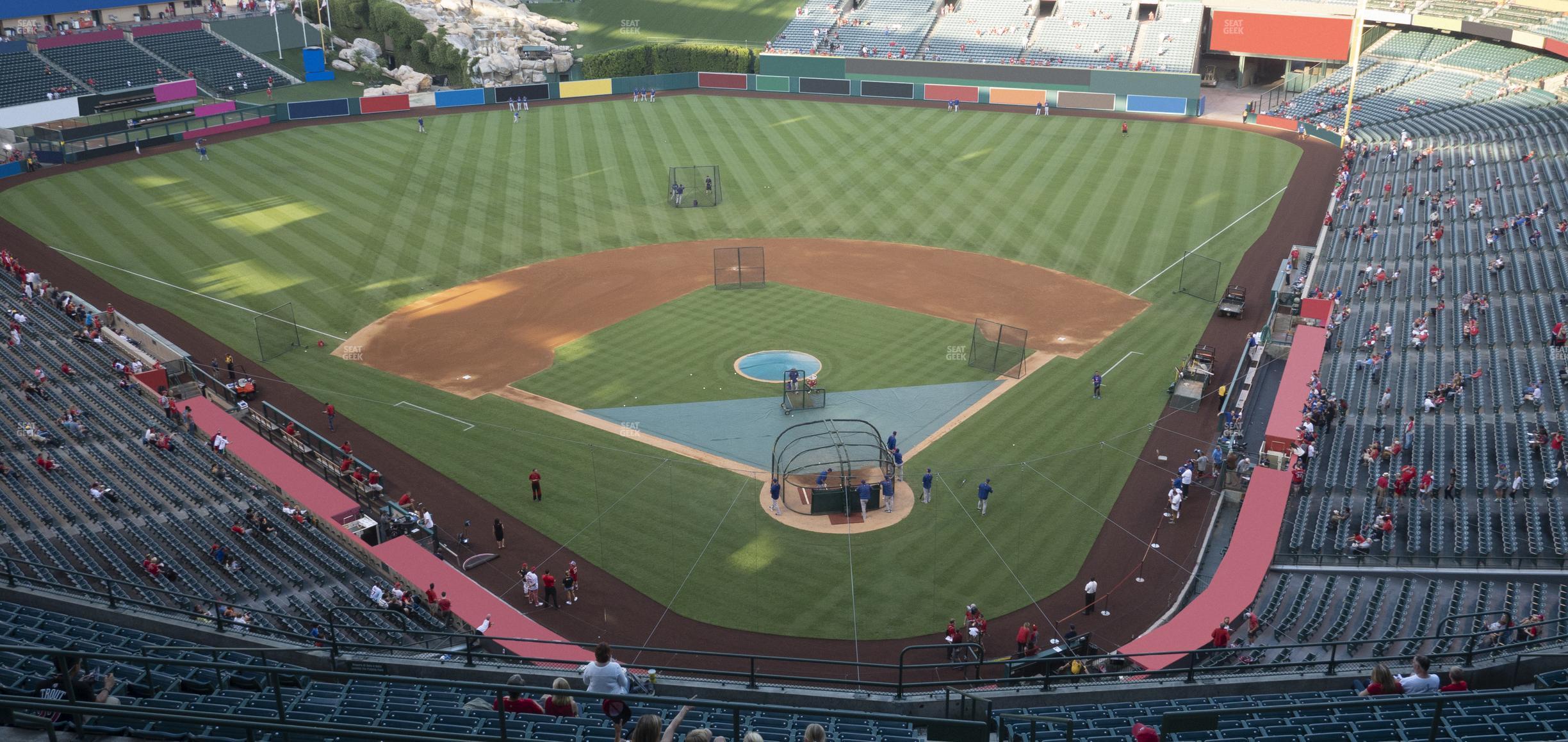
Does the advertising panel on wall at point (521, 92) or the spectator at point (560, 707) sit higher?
the advertising panel on wall at point (521, 92)

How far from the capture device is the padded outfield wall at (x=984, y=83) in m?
71.2

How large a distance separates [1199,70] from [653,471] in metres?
65.4

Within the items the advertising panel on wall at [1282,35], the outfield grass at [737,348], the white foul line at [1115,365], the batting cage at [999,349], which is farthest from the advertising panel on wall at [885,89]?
the white foul line at [1115,365]

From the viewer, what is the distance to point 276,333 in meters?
40.8

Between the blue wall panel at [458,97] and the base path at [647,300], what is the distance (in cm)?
3039

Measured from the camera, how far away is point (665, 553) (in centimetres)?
2786

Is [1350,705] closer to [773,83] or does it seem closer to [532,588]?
[532,588]

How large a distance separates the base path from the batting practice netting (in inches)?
100

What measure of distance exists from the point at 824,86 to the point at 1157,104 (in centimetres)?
2164

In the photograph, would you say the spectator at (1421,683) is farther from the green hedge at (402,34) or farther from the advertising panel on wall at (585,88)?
the green hedge at (402,34)

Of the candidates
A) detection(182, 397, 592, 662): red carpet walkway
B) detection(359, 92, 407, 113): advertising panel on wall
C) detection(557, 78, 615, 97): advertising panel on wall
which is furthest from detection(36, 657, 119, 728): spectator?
detection(557, 78, 615, 97): advertising panel on wall

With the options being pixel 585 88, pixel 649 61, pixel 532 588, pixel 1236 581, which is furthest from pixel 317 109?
pixel 1236 581

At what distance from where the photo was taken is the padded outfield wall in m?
71.2

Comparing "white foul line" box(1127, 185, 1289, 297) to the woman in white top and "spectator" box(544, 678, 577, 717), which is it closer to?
the woman in white top
